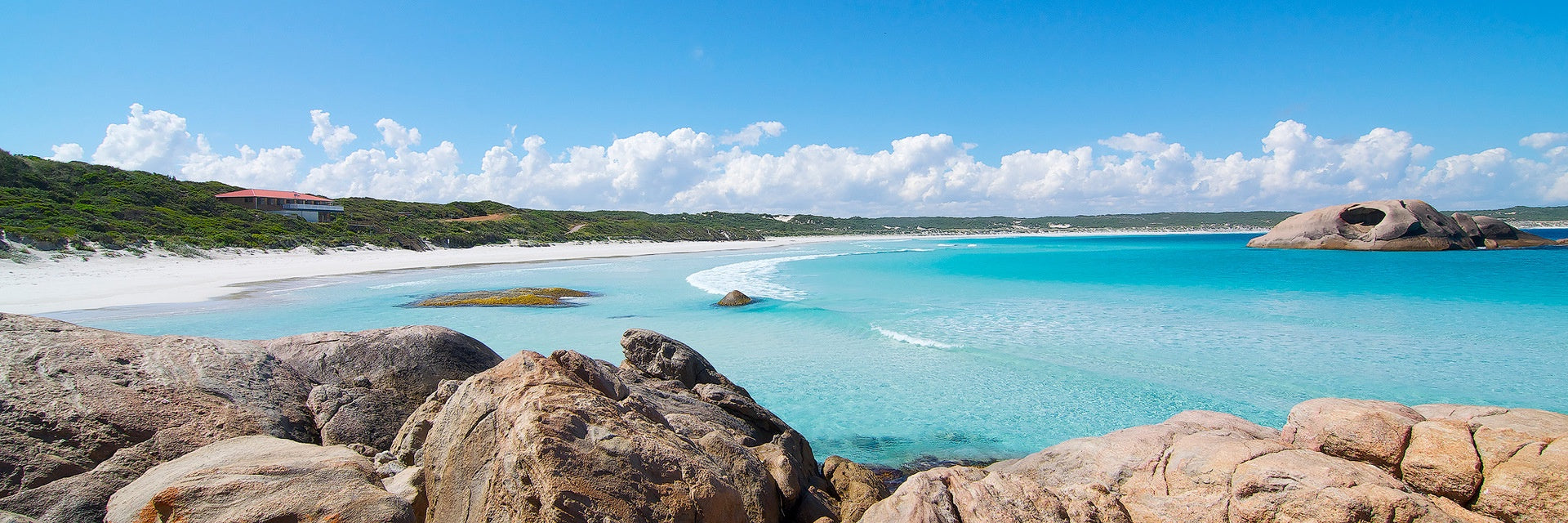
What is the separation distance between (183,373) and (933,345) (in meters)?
12.5

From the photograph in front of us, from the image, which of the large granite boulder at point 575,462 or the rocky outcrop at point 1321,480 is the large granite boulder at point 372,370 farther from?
the rocky outcrop at point 1321,480

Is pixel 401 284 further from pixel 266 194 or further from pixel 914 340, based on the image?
pixel 266 194

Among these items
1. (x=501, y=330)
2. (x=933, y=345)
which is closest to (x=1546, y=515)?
(x=933, y=345)

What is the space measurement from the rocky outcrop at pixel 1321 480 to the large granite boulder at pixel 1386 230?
60.7 m

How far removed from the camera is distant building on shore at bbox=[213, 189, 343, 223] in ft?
194

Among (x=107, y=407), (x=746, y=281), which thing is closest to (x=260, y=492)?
(x=107, y=407)

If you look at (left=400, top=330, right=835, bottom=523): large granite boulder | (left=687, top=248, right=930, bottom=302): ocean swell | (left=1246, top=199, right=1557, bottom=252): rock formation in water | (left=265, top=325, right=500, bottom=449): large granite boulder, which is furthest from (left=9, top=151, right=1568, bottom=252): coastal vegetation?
(left=1246, top=199, right=1557, bottom=252): rock formation in water

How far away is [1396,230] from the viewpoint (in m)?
49.3

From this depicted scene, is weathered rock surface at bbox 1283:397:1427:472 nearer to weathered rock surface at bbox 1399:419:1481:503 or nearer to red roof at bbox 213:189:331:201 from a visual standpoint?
weathered rock surface at bbox 1399:419:1481:503

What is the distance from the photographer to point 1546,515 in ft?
12.4

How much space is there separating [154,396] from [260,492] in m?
2.50

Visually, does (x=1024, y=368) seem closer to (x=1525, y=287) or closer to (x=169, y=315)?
(x=169, y=315)

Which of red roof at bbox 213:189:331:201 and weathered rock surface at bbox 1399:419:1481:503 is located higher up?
red roof at bbox 213:189:331:201

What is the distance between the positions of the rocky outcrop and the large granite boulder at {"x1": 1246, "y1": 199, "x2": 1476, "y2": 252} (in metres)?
60.7
